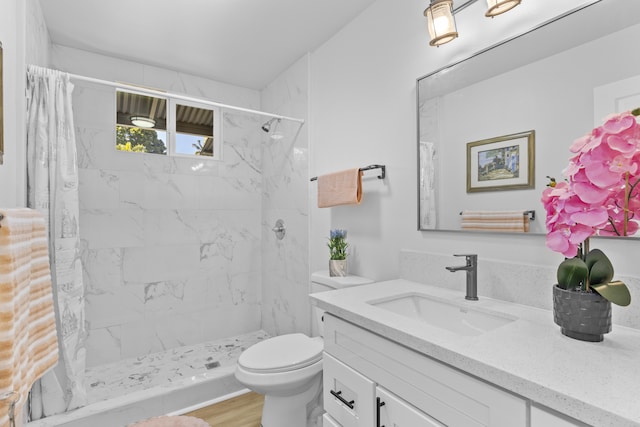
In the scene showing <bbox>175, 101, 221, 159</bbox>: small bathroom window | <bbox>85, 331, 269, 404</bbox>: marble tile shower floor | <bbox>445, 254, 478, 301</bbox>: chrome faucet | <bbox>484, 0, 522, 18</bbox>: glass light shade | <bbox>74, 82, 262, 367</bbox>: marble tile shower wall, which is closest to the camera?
<bbox>484, 0, 522, 18</bbox>: glass light shade

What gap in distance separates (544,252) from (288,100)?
2.25m

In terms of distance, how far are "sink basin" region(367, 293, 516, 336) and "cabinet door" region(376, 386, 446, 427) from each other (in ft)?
1.12

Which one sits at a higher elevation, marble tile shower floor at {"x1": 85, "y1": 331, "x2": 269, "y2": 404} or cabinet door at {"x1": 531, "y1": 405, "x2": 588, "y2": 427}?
cabinet door at {"x1": 531, "y1": 405, "x2": 588, "y2": 427}

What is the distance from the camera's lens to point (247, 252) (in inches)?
123

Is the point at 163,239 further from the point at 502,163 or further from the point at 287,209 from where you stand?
the point at 502,163

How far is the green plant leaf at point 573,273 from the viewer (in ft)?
2.72

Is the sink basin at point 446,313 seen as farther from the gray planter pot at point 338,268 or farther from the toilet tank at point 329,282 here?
the gray planter pot at point 338,268

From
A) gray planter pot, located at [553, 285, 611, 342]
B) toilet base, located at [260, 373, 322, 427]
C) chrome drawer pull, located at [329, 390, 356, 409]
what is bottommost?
toilet base, located at [260, 373, 322, 427]

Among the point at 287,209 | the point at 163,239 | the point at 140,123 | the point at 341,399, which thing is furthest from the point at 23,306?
the point at 140,123

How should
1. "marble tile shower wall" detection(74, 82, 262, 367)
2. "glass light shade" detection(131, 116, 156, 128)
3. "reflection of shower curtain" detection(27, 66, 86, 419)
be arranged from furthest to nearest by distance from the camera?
1. "glass light shade" detection(131, 116, 156, 128)
2. "marble tile shower wall" detection(74, 82, 262, 367)
3. "reflection of shower curtain" detection(27, 66, 86, 419)

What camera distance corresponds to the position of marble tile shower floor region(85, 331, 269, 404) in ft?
6.89

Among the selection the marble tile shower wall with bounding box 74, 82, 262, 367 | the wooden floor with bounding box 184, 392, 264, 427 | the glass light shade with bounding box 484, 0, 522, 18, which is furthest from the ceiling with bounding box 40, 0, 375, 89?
the wooden floor with bounding box 184, 392, 264, 427

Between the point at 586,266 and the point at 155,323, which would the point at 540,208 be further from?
the point at 155,323

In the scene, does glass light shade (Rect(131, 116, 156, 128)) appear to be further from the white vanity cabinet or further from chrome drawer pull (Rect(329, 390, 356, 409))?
chrome drawer pull (Rect(329, 390, 356, 409))
